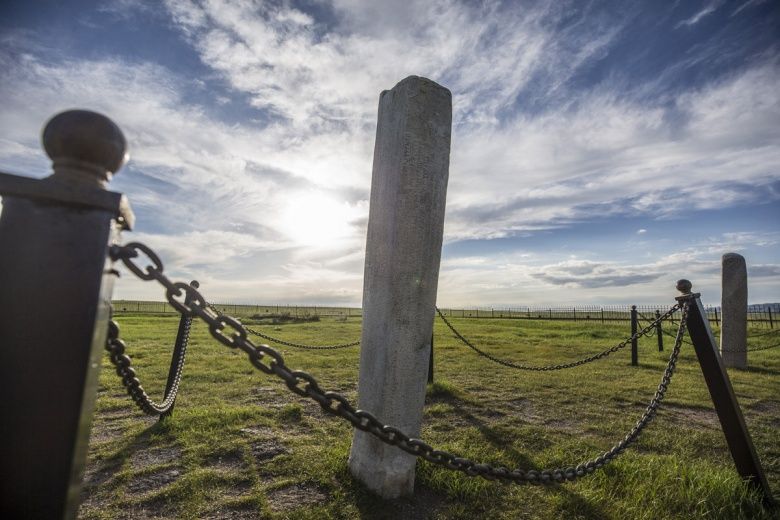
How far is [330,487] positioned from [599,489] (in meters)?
2.06

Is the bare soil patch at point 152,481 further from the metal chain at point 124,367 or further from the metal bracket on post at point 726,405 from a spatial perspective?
the metal bracket on post at point 726,405

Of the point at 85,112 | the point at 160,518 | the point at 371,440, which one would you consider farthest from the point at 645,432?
the point at 85,112

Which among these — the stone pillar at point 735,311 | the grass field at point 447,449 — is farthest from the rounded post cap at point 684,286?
the stone pillar at point 735,311

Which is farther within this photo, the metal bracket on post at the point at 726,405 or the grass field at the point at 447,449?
the metal bracket on post at the point at 726,405

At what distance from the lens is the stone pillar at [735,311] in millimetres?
9242

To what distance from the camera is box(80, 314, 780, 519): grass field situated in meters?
2.84

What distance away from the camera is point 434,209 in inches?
121

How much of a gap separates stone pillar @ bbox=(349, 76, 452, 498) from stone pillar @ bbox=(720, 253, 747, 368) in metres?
9.73

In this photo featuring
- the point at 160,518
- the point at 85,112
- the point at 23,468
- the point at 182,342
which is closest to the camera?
the point at 23,468

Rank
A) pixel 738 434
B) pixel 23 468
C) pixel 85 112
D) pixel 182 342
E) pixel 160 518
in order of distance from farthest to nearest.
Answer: pixel 182 342 → pixel 738 434 → pixel 160 518 → pixel 85 112 → pixel 23 468

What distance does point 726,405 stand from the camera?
10.0ft

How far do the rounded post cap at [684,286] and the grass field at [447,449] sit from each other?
143cm

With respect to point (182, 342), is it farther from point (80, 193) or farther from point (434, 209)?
point (80, 193)

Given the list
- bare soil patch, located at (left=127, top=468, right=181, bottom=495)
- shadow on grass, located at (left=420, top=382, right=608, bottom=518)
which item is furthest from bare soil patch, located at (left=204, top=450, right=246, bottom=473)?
shadow on grass, located at (left=420, top=382, right=608, bottom=518)
